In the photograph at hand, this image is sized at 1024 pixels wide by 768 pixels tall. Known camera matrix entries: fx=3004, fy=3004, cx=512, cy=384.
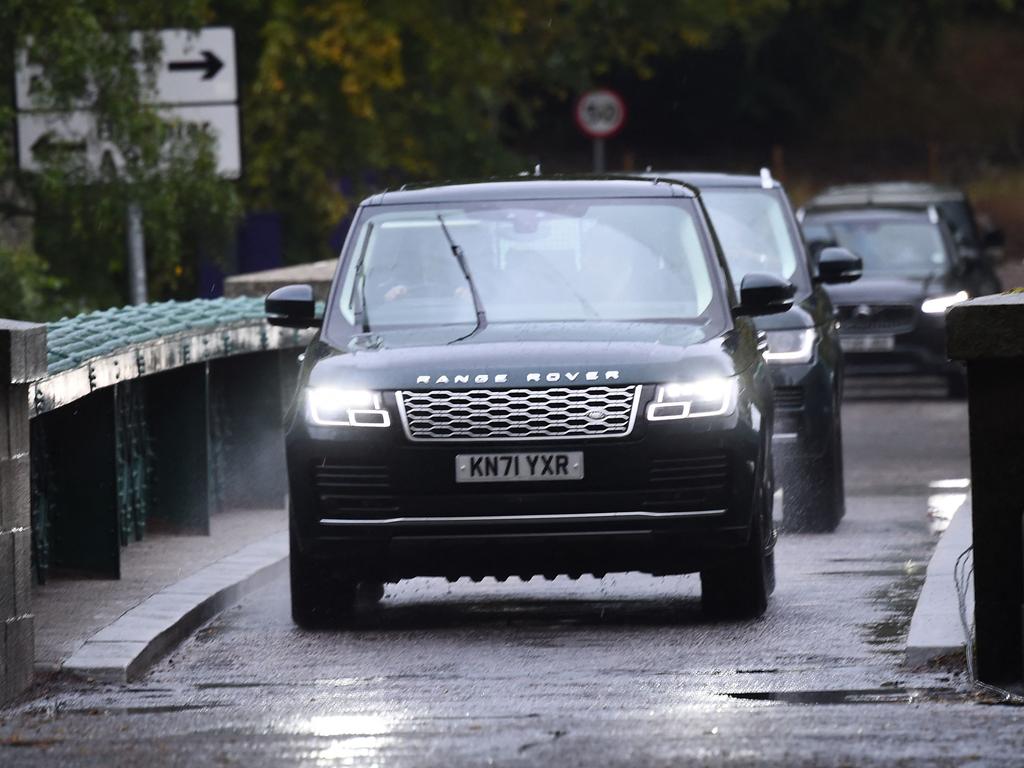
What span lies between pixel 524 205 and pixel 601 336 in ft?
3.74

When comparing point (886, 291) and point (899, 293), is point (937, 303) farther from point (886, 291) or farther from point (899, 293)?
point (886, 291)

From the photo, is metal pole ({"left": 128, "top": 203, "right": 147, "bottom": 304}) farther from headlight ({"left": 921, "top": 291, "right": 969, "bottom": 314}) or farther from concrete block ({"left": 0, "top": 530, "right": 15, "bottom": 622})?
headlight ({"left": 921, "top": 291, "right": 969, "bottom": 314})

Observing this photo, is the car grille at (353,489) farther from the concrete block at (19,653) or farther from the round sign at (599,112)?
the round sign at (599,112)

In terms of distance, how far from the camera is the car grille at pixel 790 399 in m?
15.0

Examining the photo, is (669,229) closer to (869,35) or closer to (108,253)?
(108,253)

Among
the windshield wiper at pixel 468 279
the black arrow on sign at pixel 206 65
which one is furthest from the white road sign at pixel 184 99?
the windshield wiper at pixel 468 279

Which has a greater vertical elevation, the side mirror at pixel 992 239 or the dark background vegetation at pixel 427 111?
the dark background vegetation at pixel 427 111

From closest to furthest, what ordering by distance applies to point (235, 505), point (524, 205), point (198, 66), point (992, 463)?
point (992, 463)
point (524, 205)
point (235, 505)
point (198, 66)

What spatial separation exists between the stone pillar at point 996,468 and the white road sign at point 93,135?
883 centimetres

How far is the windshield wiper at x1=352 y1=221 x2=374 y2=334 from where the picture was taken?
468 inches

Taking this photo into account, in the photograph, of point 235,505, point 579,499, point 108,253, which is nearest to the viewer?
point 579,499

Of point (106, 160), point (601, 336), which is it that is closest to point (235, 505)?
point (106, 160)

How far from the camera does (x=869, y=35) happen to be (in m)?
66.9

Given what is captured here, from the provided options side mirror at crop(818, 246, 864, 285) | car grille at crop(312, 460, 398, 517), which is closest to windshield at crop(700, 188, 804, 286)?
side mirror at crop(818, 246, 864, 285)
